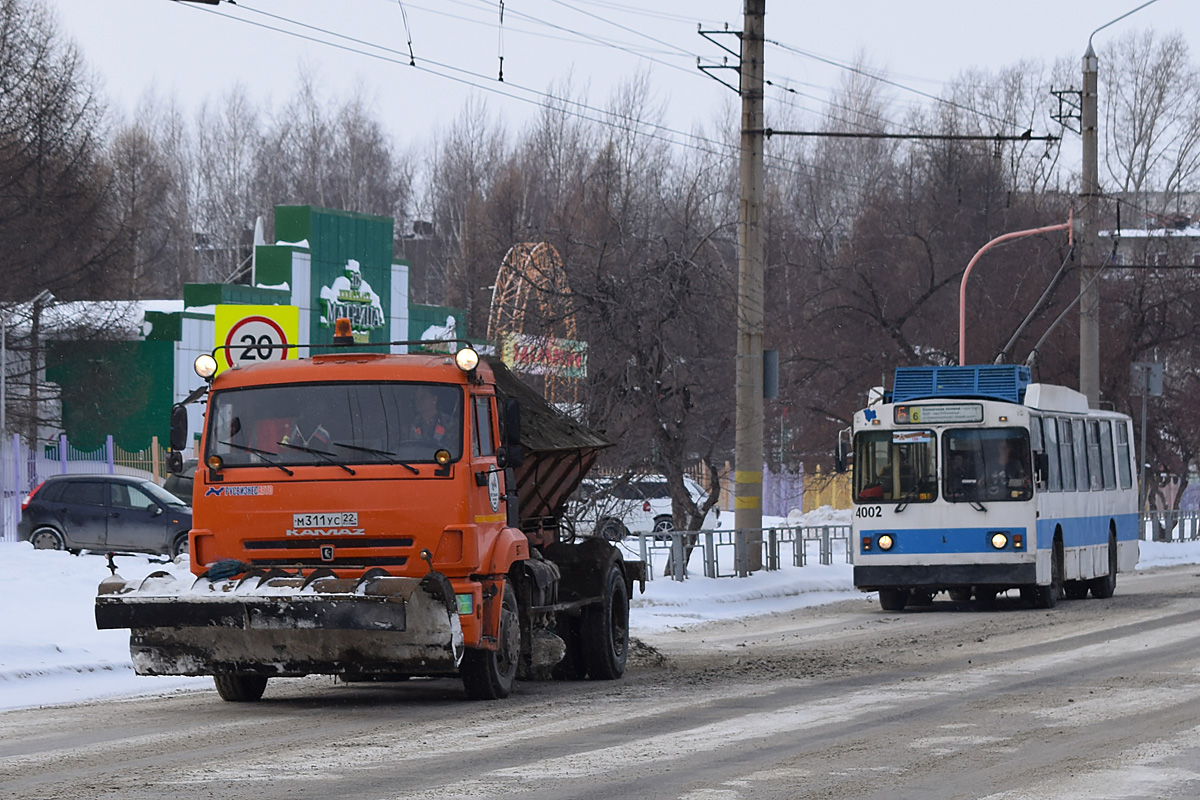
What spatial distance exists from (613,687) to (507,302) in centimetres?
1618

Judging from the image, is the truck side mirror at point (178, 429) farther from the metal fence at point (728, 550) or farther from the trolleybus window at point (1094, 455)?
the trolleybus window at point (1094, 455)

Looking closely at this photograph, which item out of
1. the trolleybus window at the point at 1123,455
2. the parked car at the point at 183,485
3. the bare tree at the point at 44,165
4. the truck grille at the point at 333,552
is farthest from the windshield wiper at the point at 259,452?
the bare tree at the point at 44,165

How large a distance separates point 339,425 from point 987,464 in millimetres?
13435

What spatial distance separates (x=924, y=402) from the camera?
79.3 feet

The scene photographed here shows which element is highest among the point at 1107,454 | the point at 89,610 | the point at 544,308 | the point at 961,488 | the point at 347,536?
the point at 544,308

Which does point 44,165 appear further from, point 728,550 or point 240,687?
point 240,687

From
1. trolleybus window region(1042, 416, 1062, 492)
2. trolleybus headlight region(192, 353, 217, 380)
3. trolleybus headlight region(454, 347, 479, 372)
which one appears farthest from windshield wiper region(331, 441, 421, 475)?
trolleybus window region(1042, 416, 1062, 492)

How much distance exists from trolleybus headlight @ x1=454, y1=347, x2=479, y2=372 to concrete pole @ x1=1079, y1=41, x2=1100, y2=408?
25820 millimetres

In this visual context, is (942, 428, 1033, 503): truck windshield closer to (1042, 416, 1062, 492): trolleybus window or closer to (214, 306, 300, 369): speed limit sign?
(1042, 416, 1062, 492): trolleybus window

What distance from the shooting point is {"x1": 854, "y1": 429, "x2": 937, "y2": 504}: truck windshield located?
23938mm

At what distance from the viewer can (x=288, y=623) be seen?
11.5 m

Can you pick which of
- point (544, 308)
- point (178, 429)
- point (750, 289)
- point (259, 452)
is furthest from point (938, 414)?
point (178, 429)

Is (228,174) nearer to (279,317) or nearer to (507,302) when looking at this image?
(507,302)

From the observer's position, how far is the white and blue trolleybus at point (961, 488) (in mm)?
23531
